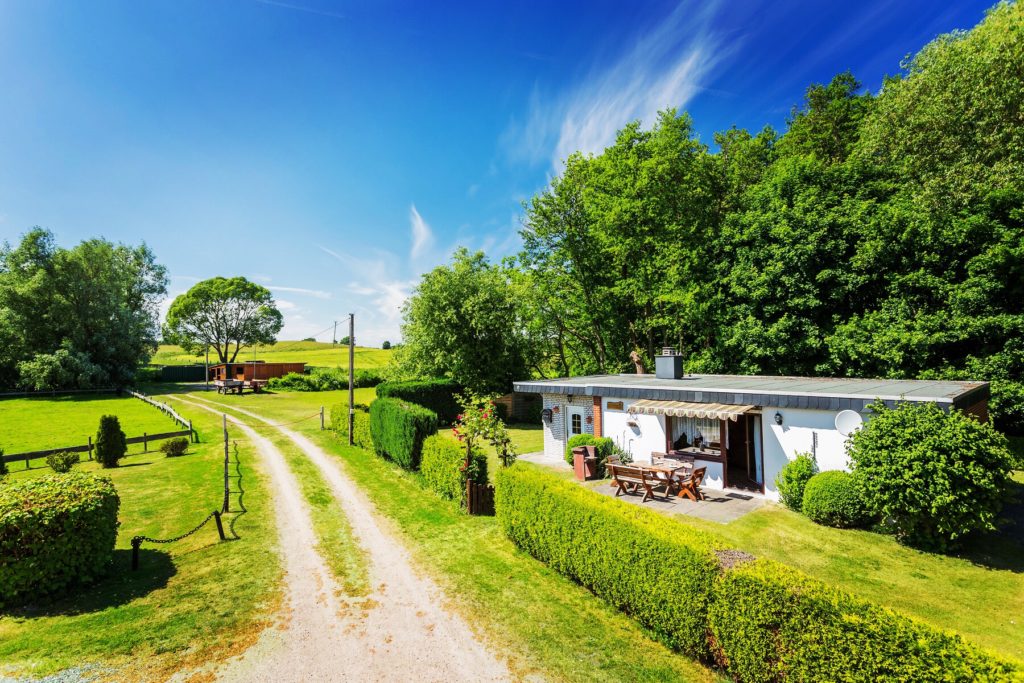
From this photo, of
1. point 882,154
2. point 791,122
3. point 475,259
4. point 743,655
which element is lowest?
point 743,655

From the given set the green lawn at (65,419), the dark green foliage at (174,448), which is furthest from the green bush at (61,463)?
the green lawn at (65,419)

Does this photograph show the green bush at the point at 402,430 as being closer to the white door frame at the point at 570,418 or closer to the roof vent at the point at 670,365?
the white door frame at the point at 570,418

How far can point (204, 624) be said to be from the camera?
7555mm

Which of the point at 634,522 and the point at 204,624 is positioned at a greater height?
the point at 634,522

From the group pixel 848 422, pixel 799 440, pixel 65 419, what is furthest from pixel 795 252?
pixel 65 419

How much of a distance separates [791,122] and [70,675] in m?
46.3

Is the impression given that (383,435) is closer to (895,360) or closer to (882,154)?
(895,360)

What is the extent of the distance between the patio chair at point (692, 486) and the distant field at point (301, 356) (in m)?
59.3

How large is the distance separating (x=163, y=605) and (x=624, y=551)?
861 cm

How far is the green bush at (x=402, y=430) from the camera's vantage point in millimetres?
17656

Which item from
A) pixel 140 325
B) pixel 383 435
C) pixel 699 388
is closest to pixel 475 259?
pixel 383 435

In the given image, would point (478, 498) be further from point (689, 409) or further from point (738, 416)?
point (738, 416)

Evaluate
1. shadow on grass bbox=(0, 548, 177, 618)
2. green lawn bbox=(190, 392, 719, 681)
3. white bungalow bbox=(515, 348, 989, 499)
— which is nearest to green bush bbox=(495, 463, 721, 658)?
green lawn bbox=(190, 392, 719, 681)

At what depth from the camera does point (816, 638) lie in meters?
4.98
